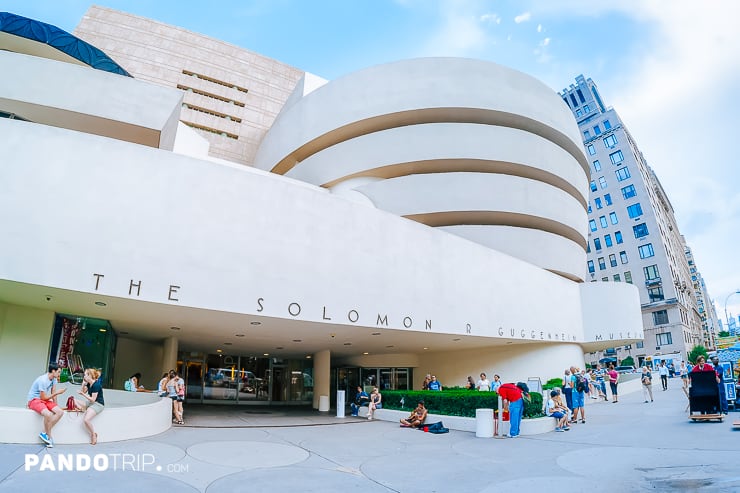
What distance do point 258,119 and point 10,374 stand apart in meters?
38.5

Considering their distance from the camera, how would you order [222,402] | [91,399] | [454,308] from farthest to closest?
[222,402] → [454,308] → [91,399]

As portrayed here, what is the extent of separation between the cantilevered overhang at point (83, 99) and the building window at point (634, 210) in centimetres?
6718

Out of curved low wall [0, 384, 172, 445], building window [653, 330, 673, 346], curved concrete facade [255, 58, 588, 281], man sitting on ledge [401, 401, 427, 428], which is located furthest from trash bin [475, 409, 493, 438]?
building window [653, 330, 673, 346]

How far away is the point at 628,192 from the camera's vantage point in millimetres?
69125

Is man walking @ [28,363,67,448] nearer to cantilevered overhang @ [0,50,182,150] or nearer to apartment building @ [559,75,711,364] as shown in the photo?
cantilevered overhang @ [0,50,182,150]

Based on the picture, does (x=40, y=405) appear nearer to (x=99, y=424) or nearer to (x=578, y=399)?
(x=99, y=424)

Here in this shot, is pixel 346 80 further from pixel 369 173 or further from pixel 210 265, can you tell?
pixel 210 265

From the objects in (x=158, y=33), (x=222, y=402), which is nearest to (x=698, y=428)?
(x=222, y=402)

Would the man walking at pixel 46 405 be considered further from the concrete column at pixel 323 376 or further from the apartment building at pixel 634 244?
the apartment building at pixel 634 244

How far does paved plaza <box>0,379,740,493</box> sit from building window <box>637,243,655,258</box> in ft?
198

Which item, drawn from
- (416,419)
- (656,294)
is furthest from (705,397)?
(656,294)

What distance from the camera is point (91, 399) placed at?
9156 mm

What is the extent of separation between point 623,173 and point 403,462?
73.8m

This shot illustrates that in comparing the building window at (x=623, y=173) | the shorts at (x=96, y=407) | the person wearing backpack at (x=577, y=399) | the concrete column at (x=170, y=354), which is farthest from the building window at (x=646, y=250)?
the shorts at (x=96, y=407)
